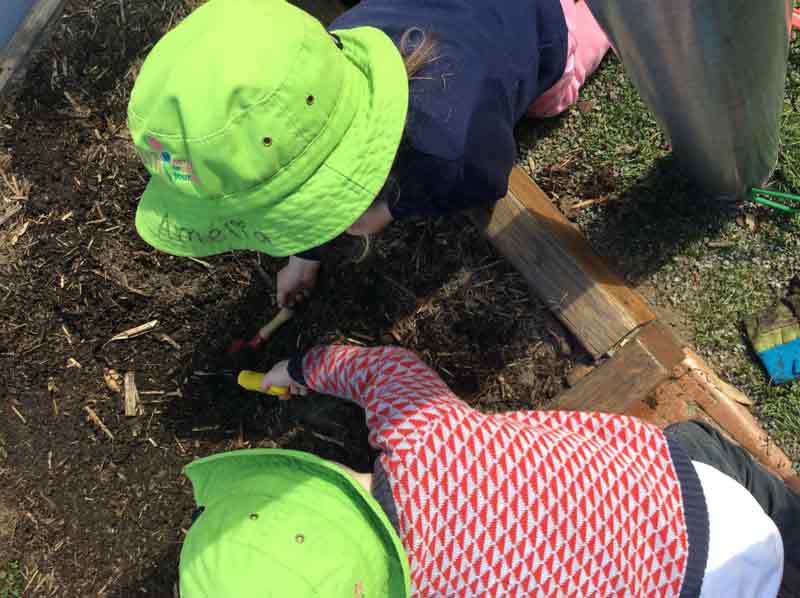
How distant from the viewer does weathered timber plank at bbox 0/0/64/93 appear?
2.20 m

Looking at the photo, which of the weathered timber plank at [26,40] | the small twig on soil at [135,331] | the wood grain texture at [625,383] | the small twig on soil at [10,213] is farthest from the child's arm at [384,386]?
the weathered timber plank at [26,40]

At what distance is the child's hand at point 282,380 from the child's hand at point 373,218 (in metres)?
0.51

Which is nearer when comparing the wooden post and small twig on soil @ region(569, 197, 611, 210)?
the wooden post

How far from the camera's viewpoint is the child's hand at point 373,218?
1415mm

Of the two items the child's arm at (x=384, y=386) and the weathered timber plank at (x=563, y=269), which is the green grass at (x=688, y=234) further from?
the child's arm at (x=384, y=386)

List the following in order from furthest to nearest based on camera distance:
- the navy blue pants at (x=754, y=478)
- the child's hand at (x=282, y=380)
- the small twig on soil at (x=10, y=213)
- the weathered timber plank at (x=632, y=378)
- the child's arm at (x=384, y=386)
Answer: the small twig on soil at (x=10, y=213) < the child's hand at (x=282, y=380) < the weathered timber plank at (x=632, y=378) < the navy blue pants at (x=754, y=478) < the child's arm at (x=384, y=386)

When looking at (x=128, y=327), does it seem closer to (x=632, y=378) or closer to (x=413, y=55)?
(x=413, y=55)

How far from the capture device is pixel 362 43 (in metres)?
1.23

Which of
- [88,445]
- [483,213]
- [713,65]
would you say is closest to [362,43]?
[713,65]

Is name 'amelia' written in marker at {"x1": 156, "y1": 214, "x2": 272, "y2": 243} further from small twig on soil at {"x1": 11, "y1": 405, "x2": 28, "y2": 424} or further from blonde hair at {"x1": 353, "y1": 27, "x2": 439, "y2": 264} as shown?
small twig on soil at {"x1": 11, "y1": 405, "x2": 28, "y2": 424}

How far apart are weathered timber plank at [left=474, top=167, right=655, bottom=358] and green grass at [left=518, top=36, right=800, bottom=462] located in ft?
0.27

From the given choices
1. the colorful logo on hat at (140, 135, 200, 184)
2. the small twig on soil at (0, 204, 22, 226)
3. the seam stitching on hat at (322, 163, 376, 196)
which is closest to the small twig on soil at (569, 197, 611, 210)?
the seam stitching on hat at (322, 163, 376, 196)

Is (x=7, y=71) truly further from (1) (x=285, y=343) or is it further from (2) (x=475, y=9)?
(2) (x=475, y=9)

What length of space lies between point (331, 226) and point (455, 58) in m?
0.47
